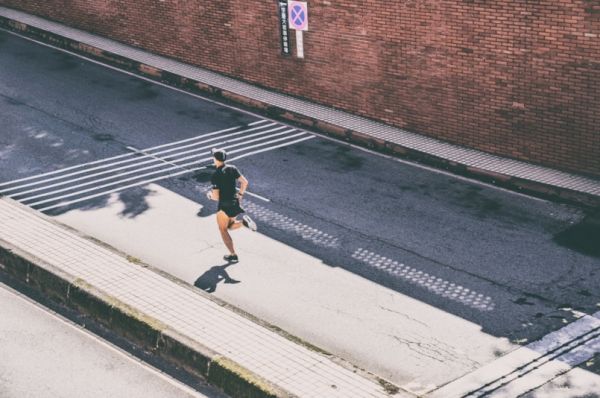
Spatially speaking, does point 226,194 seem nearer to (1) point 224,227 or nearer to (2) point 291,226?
(1) point 224,227

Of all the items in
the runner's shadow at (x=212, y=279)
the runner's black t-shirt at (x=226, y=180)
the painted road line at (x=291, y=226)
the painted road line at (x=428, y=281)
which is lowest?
the painted road line at (x=428, y=281)

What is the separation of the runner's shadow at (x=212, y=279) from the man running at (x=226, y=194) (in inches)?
16.5

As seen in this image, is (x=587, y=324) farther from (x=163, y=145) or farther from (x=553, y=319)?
(x=163, y=145)

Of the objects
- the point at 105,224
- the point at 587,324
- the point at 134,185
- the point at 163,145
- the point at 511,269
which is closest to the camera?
the point at 587,324

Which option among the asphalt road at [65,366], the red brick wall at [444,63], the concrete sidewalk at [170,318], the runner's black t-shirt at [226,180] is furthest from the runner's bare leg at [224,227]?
the red brick wall at [444,63]

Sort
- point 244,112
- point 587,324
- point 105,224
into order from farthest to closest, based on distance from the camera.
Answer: point 244,112 < point 105,224 < point 587,324

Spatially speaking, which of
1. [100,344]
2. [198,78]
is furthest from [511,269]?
[198,78]

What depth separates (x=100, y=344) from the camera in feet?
40.9

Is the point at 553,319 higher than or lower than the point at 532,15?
lower

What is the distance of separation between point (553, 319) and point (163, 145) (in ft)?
30.9

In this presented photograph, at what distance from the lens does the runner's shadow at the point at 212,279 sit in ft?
45.7

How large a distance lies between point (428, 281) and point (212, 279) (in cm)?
323

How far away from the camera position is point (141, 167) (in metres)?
18.3

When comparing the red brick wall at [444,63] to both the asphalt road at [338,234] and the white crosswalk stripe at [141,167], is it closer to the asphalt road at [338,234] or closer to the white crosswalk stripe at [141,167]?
the asphalt road at [338,234]
